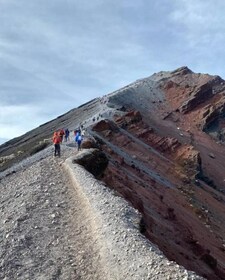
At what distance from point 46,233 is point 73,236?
34.1 inches

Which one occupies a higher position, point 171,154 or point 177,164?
point 171,154

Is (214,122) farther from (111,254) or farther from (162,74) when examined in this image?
(111,254)

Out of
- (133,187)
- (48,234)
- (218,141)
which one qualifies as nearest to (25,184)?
(48,234)

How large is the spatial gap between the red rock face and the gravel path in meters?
1.89

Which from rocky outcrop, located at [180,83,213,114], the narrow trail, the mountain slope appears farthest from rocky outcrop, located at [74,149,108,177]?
rocky outcrop, located at [180,83,213,114]

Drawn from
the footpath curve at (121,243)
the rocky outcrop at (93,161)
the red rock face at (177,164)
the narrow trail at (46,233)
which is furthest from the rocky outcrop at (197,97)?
the footpath curve at (121,243)

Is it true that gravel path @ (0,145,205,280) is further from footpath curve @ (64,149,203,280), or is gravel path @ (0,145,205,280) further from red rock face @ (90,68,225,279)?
red rock face @ (90,68,225,279)

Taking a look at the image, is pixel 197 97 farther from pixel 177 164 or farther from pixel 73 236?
pixel 73 236

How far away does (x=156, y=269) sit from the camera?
450 inches

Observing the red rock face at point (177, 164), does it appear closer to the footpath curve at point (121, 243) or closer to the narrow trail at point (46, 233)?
the footpath curve at point (121, 243)

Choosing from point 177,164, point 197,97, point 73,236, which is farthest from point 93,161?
point 197,97

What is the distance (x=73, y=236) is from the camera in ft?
48.0

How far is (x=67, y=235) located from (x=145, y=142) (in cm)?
3729

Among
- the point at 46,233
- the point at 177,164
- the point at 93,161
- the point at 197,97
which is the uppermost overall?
the point at 93,161
